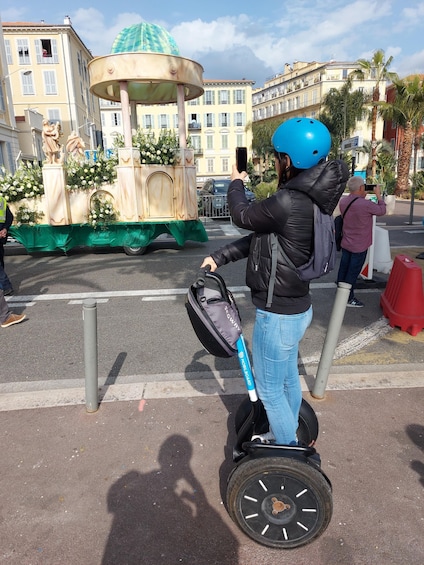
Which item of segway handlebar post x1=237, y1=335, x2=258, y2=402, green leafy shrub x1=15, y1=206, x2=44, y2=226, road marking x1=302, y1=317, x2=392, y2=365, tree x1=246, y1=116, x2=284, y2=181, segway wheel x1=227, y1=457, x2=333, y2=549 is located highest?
tree x1=246, y1=116, x2=284, y2=181

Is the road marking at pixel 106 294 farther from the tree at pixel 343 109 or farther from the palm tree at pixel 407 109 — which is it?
the tree at pixel 343 109

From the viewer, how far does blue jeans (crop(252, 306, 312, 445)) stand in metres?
2.00

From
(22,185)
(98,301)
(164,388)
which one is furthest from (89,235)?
(164,388)

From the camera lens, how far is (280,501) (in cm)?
201

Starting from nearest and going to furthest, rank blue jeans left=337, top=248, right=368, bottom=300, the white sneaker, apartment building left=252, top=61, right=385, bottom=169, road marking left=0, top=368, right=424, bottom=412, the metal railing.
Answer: the white sneaker
road marking left=0, top=368, right=424, bottom=412
blue jeans left=337, top=248, right=368, bottom=300
the metal railing
apartment building left=252, top=61, right=385, bottom=169

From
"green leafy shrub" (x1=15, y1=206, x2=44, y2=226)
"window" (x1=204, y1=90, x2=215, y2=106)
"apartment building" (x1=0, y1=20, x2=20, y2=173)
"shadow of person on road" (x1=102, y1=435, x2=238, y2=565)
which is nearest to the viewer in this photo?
"shadow of person on road" (x1=102, y1=435, x2=238, y2=565)

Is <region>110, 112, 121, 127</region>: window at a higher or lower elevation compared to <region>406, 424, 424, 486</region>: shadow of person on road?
higher

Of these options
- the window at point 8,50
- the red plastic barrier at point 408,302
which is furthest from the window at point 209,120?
the red plastic barrier at point 408,302

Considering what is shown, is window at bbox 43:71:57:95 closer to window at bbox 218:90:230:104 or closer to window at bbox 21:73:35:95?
window at bbox 21:73:35:95

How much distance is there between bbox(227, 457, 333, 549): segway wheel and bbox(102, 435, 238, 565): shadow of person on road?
0.59 feet

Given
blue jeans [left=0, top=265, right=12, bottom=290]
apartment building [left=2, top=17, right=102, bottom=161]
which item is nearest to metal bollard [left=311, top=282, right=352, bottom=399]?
blue jeans [left=0, top=265, right=12, bottom=290]

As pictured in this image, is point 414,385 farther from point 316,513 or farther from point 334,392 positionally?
point 316,513

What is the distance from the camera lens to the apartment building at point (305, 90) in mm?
59938

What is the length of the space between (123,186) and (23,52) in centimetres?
3760
